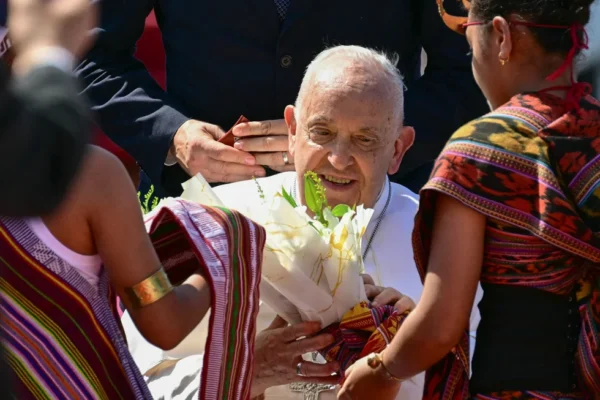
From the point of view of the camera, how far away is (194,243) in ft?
10.6

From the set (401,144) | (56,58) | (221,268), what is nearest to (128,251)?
(221,268)

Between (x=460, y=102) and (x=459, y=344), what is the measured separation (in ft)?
6.21

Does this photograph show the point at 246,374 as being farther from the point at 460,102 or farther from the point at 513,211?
the point at 460,102

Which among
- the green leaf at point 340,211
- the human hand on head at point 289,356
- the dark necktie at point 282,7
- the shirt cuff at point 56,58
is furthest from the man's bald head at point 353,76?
the shirt cuff at point 56,58

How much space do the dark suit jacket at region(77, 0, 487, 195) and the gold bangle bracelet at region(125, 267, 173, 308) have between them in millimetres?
1892

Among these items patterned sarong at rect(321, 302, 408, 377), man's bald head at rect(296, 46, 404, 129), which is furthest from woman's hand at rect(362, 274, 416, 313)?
man's bald head at rect(296, 46, 404, 129)

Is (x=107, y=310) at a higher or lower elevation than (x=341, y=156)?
higher

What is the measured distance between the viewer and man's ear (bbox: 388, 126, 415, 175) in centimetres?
462

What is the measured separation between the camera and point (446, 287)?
3.17 metres

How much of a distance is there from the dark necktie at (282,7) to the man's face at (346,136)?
60cm

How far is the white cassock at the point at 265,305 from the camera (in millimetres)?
3959

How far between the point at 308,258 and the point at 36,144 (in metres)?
1.63

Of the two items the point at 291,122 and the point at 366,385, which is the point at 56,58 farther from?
the point at 291,122

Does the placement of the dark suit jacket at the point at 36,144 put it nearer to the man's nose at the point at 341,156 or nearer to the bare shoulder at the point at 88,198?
the bare shoulder at the point at 88,198
